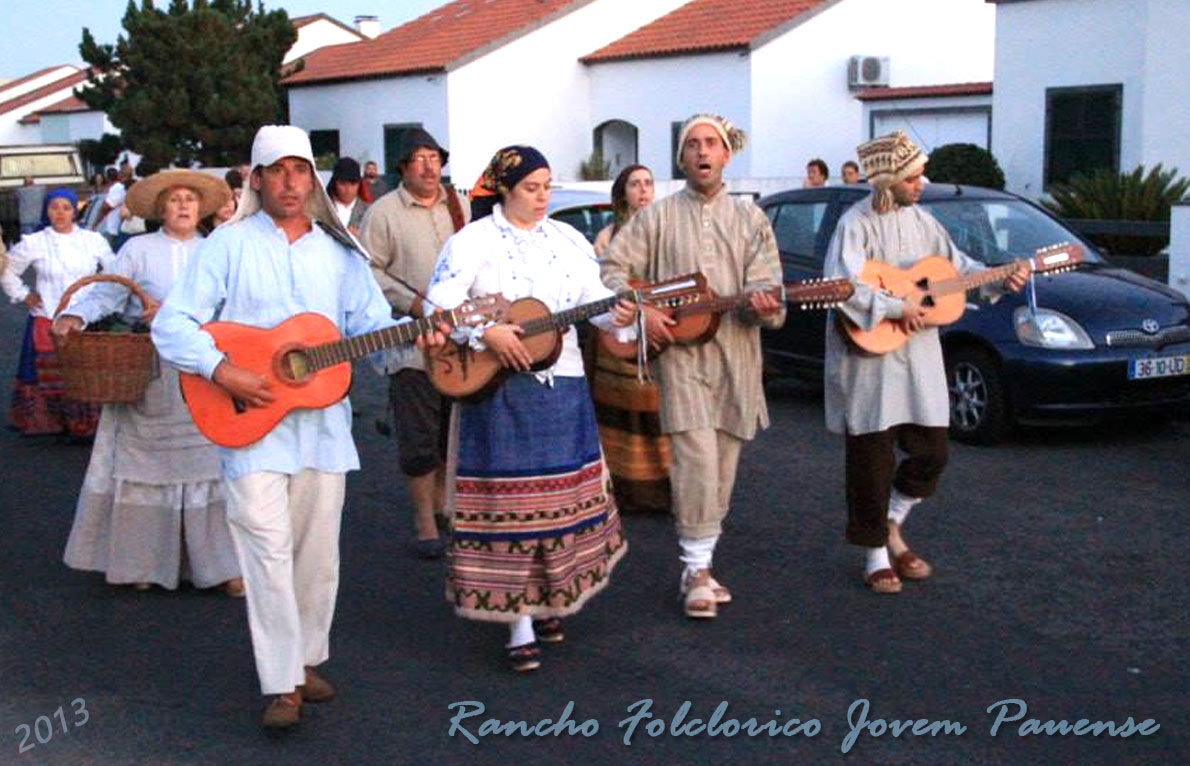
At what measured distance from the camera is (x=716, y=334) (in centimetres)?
669

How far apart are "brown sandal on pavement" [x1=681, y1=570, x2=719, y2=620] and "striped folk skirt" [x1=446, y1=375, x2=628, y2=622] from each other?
0.73 metres

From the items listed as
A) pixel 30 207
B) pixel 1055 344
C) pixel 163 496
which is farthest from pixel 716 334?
pixel 30 207

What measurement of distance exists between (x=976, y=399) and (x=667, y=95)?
20499mm

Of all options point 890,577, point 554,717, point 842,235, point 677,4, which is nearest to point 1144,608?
point 890,577

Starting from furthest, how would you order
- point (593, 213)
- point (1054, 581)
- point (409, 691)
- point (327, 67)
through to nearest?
1. point (327, 67)
2. point (593, 213)
3. point (1054, 581)
4. point (409, 691)

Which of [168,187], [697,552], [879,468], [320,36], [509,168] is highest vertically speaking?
[320,36]

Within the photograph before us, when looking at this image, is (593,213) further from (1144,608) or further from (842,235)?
(1144,608)

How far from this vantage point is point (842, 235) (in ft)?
22.8

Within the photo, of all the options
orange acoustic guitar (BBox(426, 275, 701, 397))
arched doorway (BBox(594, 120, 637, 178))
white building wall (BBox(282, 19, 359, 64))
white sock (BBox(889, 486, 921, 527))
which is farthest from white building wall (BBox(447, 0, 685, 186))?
orange acoustic guitar (BBox(426, 275, 701, 397))

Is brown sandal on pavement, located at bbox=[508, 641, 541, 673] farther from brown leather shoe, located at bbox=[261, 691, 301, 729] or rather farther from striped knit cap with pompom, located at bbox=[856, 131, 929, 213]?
striped knit cap with pompom, located at bbox=[856, 131, 929, 213]

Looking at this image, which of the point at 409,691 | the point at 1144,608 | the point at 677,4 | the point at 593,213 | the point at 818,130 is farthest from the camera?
the point at 677,4

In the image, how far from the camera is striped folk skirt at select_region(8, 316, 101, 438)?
11656 mm

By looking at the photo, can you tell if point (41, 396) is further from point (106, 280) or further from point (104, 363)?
point (104, 363)

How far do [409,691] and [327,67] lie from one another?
3295 centimetres
